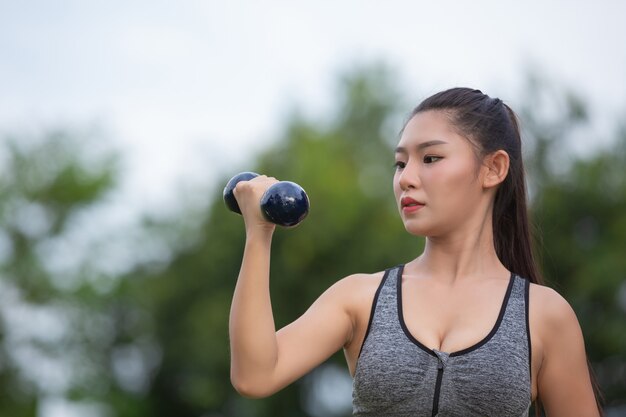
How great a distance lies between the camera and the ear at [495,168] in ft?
10.8

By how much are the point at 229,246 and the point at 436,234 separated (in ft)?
81.4

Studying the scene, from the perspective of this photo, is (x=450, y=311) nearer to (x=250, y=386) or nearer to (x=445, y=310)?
(x=445, y=310)

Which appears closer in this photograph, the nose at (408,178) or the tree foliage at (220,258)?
the nose at (408,178)

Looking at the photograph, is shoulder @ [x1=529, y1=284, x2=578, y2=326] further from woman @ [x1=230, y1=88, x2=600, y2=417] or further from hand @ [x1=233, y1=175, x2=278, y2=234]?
hand @ [x1=233, y1=175, x2=278, y2=234]

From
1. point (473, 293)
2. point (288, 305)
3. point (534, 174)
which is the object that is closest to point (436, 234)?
point (473, 293)

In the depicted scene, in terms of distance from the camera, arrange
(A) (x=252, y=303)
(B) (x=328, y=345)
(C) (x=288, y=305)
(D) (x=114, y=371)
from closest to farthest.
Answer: (A) (x=252, y=303)
(B) (x=328, y=345)
(C) (x=288, y=305)
(D) (x=114, y=371)

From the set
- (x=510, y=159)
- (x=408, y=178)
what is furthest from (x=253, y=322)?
(x=510, y=159)

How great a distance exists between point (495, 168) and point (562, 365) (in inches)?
28.2

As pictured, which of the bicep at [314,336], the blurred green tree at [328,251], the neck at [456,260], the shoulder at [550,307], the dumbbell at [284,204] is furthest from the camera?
the blurred green tree at [328,251]

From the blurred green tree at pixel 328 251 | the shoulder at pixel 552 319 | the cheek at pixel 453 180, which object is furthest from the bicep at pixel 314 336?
the blurred green tree at pixel 328 251

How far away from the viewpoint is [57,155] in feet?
104

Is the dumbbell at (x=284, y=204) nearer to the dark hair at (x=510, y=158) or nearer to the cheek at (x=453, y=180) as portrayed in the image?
the cheek at (x=453, y=180)

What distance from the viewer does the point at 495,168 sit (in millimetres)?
3318

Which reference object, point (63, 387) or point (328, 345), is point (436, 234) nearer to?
point (328, 345)
